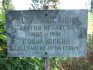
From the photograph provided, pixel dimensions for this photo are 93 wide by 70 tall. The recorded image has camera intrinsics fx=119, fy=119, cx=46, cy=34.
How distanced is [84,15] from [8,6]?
30232mm

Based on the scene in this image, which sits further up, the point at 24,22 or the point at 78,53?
the point at 24,22

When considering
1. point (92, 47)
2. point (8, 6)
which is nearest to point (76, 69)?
point (92, 47)

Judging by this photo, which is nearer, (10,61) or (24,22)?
(24,22)

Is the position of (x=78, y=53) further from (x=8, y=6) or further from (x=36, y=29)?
(x=8, y=6)

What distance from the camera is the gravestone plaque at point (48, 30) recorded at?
Result: 6.27 feet

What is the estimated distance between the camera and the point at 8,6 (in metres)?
29.6

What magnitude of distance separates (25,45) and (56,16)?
70 cm

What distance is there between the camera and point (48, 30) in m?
1.93

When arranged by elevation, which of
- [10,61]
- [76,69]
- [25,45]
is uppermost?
[25,45]

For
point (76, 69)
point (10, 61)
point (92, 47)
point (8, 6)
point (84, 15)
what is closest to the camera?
point (84, 15)

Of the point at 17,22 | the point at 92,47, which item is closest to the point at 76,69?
the point at 92,47

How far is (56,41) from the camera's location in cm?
195

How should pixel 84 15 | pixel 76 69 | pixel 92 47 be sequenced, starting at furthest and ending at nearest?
pixel 92 47
pixel 76 69
pixel 84 15

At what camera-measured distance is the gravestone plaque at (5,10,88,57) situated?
1912 mm
